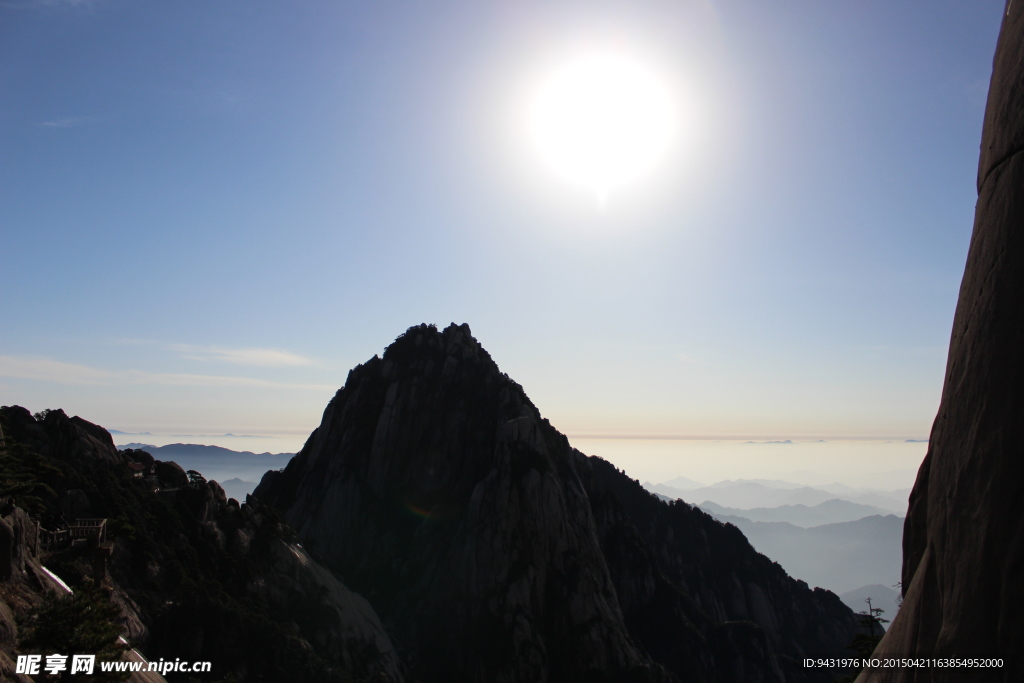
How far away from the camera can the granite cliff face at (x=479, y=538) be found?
8956cm

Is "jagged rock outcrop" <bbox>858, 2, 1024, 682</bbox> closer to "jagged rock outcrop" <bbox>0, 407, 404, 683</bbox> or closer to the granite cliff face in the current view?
"jagged rock outcrop" <bbox>0, 407, 404, 683</bbox>

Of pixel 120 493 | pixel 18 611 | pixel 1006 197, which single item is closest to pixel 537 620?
pixel 120 493

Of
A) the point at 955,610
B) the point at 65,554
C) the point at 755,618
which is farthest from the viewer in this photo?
the point at 755,618

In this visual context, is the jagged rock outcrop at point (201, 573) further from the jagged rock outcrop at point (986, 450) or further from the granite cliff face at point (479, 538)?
the jagged rock outcrop at point (986, 450)

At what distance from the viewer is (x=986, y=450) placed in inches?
716

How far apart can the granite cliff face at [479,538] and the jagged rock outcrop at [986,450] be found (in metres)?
76.8

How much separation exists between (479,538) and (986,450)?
3403 inches

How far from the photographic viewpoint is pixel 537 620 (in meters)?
91.8

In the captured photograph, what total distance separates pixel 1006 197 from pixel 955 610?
13732 mm

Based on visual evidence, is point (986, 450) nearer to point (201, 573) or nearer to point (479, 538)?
point (201, 573)

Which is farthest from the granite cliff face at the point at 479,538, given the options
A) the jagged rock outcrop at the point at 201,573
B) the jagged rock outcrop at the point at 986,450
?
the jagged rock outcrop at the point at 986,450

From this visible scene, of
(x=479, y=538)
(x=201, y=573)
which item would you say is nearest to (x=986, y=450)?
(x=201, y=573)

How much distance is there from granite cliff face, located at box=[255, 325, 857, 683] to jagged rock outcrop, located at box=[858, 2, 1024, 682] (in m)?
76.8

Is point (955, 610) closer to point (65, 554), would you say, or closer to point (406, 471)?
point (65, 554)
